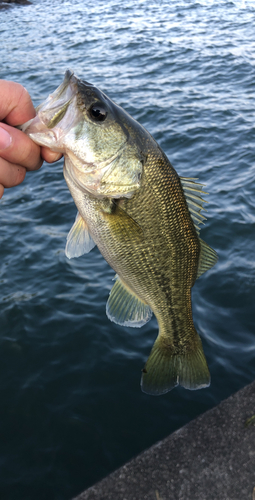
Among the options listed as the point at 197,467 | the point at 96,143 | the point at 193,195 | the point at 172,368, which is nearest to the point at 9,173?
the point at 96,143

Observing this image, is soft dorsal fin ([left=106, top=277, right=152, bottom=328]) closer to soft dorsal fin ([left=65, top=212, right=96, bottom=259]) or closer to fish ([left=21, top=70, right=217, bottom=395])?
fish ([left=21, top=70, right=217, bottom=395])

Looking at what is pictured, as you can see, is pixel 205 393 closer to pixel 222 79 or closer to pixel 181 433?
pixel 181 433

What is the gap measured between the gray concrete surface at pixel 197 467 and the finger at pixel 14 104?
2.32 metres

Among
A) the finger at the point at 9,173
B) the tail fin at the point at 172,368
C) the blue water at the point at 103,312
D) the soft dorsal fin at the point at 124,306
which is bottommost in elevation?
the blue water at the point at 103,312

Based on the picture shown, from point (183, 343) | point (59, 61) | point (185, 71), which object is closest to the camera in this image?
point (183, 343)

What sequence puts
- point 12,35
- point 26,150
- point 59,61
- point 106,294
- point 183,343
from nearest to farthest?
1. point 26,150
2. point 183,343
3. point 106,294
4. point 59,61
5. point 12,35

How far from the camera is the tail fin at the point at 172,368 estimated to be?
3.02 m

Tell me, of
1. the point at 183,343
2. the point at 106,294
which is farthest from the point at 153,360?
the point at 106,294

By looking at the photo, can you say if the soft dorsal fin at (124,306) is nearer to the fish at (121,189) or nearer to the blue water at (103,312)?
the fish at (121,189)

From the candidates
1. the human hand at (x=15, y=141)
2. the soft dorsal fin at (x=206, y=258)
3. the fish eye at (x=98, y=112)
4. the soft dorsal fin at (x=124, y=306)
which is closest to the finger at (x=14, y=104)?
the human hand at (x=15, y=141)

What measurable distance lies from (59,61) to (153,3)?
8.67 meters

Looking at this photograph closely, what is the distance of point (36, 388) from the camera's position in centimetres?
444

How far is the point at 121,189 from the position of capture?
2.36 meters

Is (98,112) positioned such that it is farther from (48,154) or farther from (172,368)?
(172,368)
